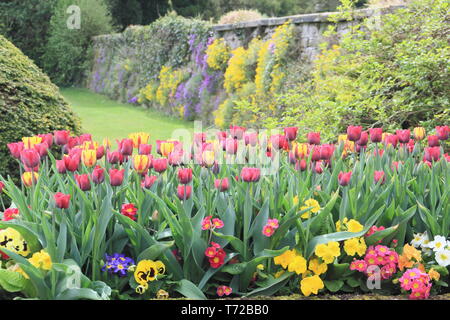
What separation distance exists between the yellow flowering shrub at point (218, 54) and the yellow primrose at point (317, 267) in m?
9.28

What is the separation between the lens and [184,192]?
2.19m

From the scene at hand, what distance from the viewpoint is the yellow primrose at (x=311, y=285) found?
83.7 inches

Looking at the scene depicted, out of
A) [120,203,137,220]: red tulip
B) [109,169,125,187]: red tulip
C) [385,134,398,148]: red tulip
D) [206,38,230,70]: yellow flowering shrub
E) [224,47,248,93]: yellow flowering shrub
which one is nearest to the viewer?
[109,169,125,187]: red tulip

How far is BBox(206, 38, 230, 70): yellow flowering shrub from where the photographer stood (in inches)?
441

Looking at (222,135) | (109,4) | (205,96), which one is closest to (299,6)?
(109,4)

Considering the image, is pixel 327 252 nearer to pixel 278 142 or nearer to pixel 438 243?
pixel 438 243

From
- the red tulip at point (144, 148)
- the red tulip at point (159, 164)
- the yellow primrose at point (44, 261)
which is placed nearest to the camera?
the yellow primrose at point (44, 261)

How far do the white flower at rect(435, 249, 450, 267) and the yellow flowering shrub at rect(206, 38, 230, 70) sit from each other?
30.3 feet

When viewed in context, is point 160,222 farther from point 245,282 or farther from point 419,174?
point 419,174

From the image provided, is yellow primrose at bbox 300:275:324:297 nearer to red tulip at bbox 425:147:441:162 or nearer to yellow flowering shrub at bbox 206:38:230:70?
red tulip at bbox 425:147:441:162

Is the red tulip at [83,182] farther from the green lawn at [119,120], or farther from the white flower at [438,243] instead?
the green lawn at [119,120]

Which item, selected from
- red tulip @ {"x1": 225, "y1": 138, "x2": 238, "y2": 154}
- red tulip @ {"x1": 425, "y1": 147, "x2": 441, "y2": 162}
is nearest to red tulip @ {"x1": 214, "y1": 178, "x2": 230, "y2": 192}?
red tulip @ {"x1": 225, "y1": 138, "x2": 238, "y2": 154}

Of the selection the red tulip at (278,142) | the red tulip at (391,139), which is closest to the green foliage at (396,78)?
the red tulip at (391,139)

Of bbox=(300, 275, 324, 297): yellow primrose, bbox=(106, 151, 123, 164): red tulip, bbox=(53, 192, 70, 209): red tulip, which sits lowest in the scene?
bbox=(300, 275, 324, 297): yellow primrose
